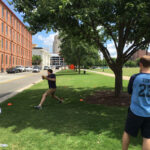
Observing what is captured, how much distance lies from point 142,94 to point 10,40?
56.8 metres

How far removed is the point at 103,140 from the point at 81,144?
1.69 ft

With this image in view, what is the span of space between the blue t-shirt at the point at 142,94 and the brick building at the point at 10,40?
4420 centimetres

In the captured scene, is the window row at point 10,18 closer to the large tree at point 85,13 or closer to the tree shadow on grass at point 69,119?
the large tree at point 85,13

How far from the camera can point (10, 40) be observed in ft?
177

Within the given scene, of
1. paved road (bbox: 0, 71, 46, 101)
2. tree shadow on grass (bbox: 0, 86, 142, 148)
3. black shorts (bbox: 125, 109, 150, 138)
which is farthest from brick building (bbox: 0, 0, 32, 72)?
black shorts (bbox: 125, 109, 150, 138)

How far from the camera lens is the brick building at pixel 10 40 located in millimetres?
47066

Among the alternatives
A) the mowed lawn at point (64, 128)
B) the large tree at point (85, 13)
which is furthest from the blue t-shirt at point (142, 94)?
the large tree at point (85, 13)

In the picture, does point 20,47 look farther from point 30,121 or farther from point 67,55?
point 30,121

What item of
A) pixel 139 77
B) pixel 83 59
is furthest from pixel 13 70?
pixel 139 77

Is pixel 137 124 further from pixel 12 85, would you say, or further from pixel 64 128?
pixel 12 85

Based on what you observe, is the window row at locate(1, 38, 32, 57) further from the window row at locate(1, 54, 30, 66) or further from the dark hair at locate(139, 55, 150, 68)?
the dark hair at locate(139, 55, 150, 68)

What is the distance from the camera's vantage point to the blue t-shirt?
2.39 metres

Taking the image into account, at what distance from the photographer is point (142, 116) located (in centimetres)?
244

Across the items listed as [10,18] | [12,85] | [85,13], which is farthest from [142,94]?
[10,18]
